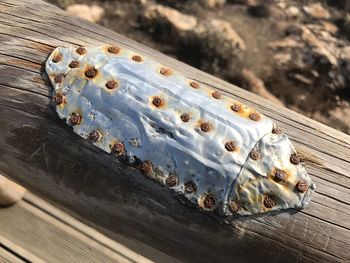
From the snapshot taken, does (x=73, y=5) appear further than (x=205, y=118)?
Yes

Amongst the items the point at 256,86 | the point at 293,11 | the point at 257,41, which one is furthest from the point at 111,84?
the point at 293,11

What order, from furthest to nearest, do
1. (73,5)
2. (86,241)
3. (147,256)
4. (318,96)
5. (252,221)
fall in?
(73,5), (318,96), (86,241), (147,256), (252,221)

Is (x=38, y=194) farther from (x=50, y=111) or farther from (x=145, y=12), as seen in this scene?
(x=145, y=12)

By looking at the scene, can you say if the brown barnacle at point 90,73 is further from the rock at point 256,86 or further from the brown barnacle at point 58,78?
the rock at point 256,86

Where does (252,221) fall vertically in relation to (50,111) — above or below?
below

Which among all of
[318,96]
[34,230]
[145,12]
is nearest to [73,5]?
[145,12]

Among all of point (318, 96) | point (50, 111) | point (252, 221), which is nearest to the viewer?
point (252, 221)

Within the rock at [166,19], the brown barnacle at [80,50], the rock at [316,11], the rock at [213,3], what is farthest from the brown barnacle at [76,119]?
the rock at [316,11]
